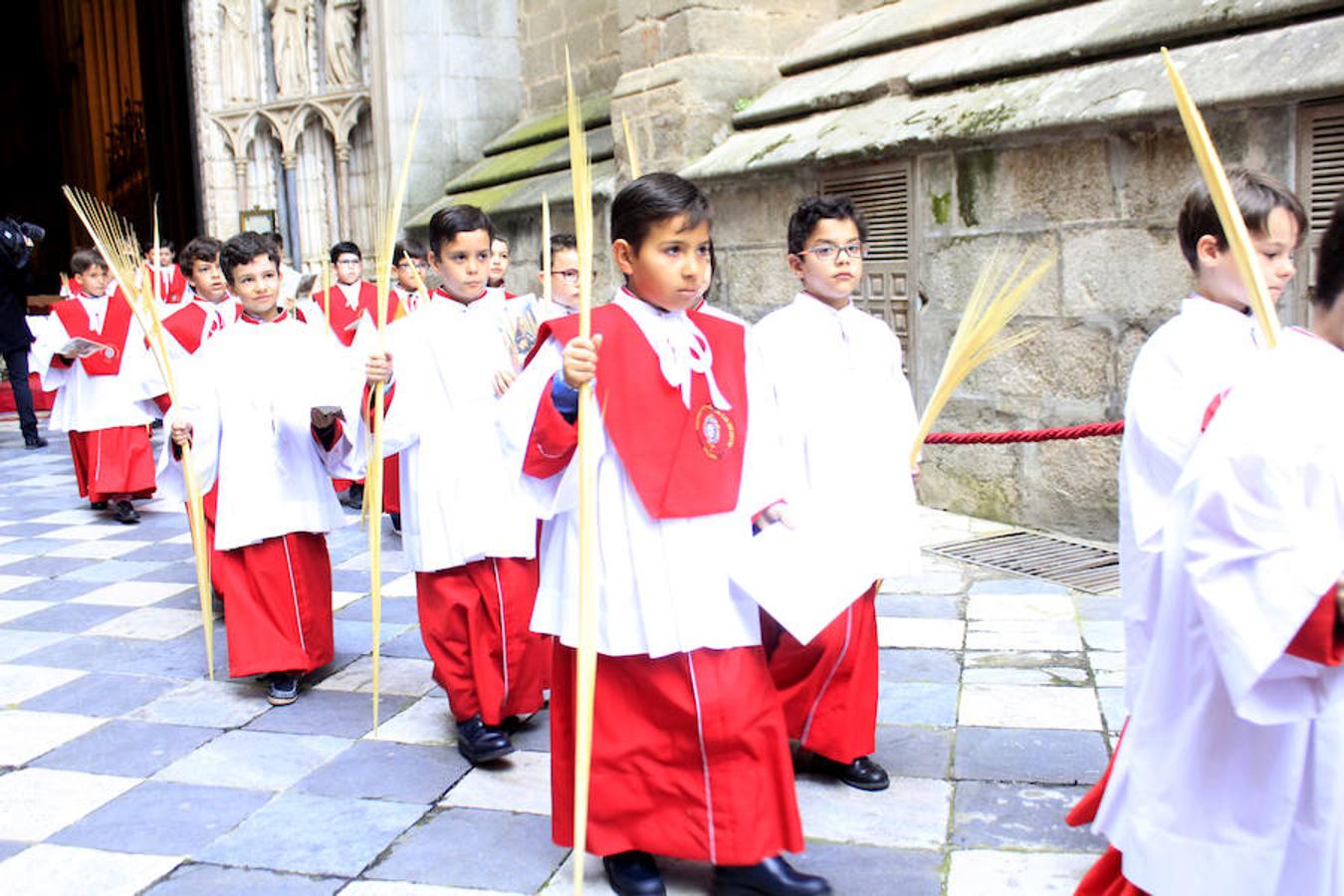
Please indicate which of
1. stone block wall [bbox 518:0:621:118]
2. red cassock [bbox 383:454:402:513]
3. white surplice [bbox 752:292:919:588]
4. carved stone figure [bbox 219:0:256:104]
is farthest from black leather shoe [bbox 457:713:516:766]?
carved stone figure [bbox 219:0:256:104]

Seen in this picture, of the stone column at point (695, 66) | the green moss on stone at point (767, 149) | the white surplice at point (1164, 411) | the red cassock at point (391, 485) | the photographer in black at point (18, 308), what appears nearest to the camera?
the white surplice at point (1164, 411)

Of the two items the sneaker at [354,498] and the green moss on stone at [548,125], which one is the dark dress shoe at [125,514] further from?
the green moss on stone at [548,125]

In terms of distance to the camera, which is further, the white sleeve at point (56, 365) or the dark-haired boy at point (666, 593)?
the white sleeve at point (56, 365)

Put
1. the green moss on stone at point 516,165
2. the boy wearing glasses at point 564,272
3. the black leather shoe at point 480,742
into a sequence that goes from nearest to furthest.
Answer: the black leather shoe at point 480,742
the boy wearing glasses at point 564,272
the green moss on stone at point 516,165

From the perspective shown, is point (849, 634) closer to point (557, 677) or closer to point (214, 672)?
point (557, 677)

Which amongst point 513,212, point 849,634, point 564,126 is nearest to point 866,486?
point 849,634

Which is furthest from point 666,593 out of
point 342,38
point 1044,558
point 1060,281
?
point 342,38

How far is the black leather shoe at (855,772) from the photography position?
348 cm

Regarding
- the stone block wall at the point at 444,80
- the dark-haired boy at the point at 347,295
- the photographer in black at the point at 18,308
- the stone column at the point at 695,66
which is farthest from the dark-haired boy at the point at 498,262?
the photographer in black at the point at 18,308

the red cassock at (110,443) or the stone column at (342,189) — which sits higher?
the stone column at (342,189)

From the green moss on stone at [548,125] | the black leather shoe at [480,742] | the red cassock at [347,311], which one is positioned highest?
the green moss on stone at [548,125]

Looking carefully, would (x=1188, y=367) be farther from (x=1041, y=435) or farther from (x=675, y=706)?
(x=1041, y=435)

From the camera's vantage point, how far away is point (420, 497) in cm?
399

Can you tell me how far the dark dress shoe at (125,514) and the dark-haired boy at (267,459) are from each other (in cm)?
382
